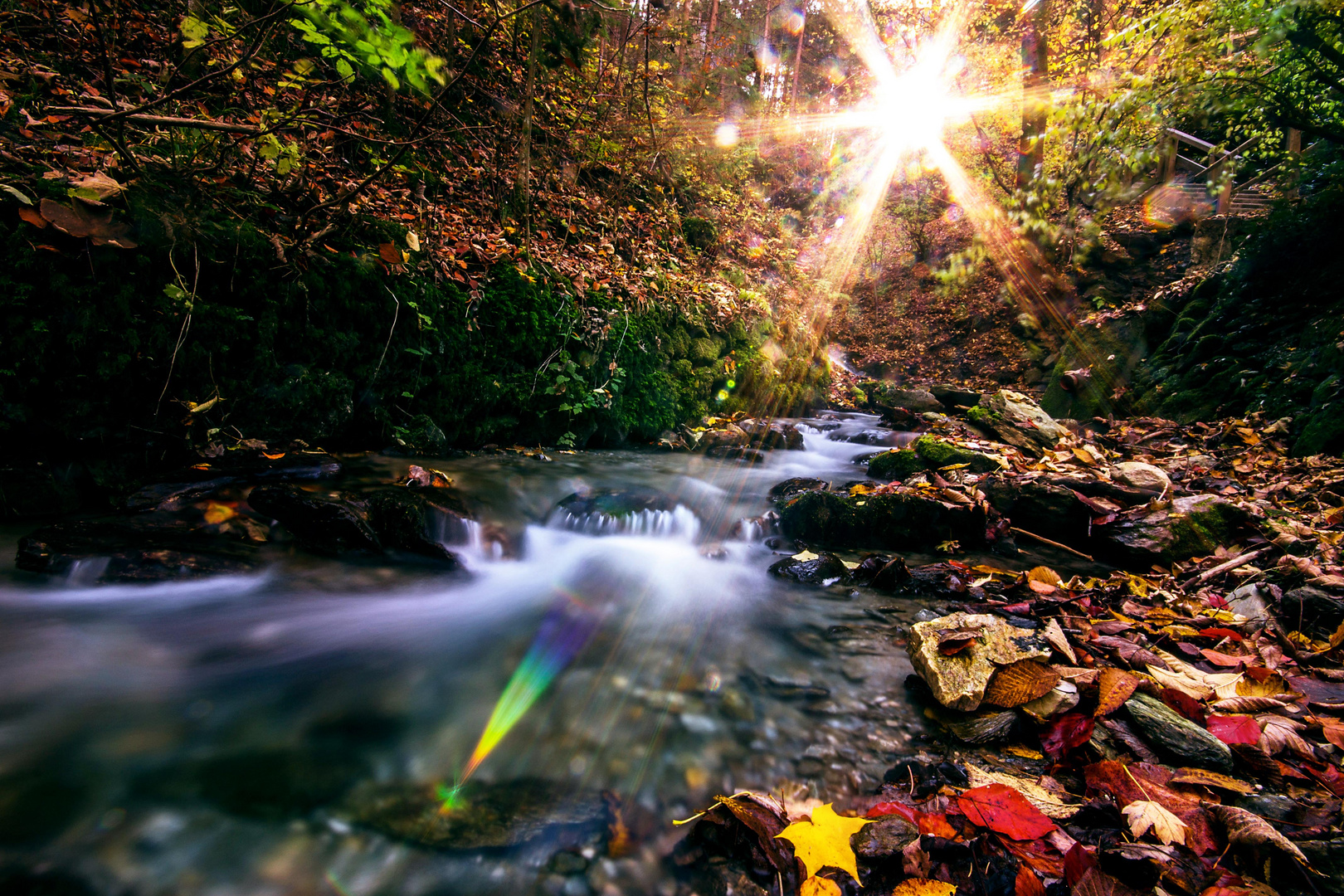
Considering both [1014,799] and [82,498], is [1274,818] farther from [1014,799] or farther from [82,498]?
[82,498]

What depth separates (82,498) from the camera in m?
3.45

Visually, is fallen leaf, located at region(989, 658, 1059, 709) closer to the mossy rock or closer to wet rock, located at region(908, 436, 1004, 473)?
wet rock, located at region(908, 436, 1004, 473)

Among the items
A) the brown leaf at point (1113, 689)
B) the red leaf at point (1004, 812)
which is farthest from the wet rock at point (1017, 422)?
the red leaf at point (1004, 812)

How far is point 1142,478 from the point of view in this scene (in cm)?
477

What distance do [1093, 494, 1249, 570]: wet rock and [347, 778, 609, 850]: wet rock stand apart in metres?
4.41

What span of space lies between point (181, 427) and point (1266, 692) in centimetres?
648

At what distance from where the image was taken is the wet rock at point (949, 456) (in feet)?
19.7

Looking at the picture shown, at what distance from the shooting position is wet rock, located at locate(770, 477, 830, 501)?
5866 mm

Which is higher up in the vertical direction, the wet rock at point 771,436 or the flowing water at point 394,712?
the wet rock at point 771,436

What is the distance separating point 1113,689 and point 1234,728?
32 centimetres

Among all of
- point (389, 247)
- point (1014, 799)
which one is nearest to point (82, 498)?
point (389, 247)

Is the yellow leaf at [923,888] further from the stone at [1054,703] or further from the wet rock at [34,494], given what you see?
the wet rock at [34,494]

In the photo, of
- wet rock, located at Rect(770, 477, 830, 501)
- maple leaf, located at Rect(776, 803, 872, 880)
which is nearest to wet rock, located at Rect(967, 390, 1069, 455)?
wet rock, located at Rect(770, 477, 830, 501)

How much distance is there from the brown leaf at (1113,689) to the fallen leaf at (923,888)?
1033 millimetres
